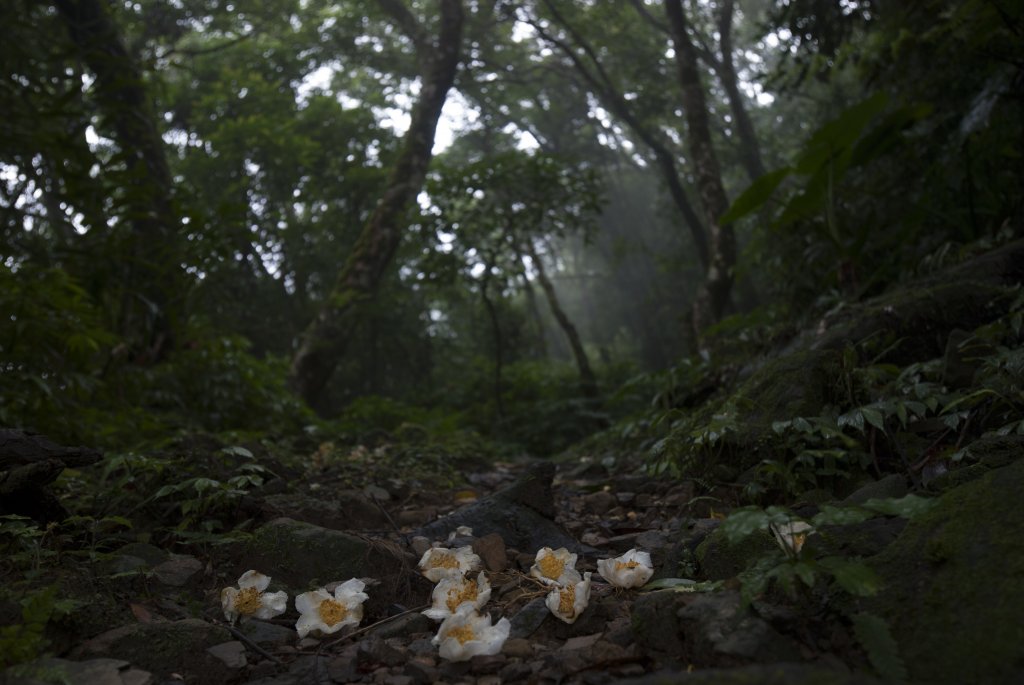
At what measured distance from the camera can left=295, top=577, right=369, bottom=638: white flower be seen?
1958mm

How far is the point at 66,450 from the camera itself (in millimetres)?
2453

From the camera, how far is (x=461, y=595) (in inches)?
79.6

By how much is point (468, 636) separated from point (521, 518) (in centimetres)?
110

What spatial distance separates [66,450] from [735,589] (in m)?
2.10

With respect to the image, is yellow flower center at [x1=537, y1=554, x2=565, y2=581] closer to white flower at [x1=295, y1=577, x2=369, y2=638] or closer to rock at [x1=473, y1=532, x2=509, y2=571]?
rock at [x1=473, y1=532, x2=509, y2=571]

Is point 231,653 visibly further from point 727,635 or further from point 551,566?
point 727,635

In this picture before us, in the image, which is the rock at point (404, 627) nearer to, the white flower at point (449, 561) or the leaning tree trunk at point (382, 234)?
the white flower at point (449, 561)

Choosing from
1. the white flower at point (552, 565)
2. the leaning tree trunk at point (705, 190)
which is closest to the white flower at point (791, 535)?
the white flower at point (552, 565)

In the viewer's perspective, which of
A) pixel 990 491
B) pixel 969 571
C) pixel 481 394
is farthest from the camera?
pixel 481 394

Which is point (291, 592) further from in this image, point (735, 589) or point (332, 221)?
point (332, 221)

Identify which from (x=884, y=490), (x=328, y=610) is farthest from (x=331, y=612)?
Result: (x=884, y=490)

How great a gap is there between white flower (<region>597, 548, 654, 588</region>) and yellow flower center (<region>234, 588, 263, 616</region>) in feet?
3.13

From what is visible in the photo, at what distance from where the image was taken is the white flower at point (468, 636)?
173 centimetres

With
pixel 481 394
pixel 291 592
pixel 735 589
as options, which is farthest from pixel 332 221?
pixel 735 589
